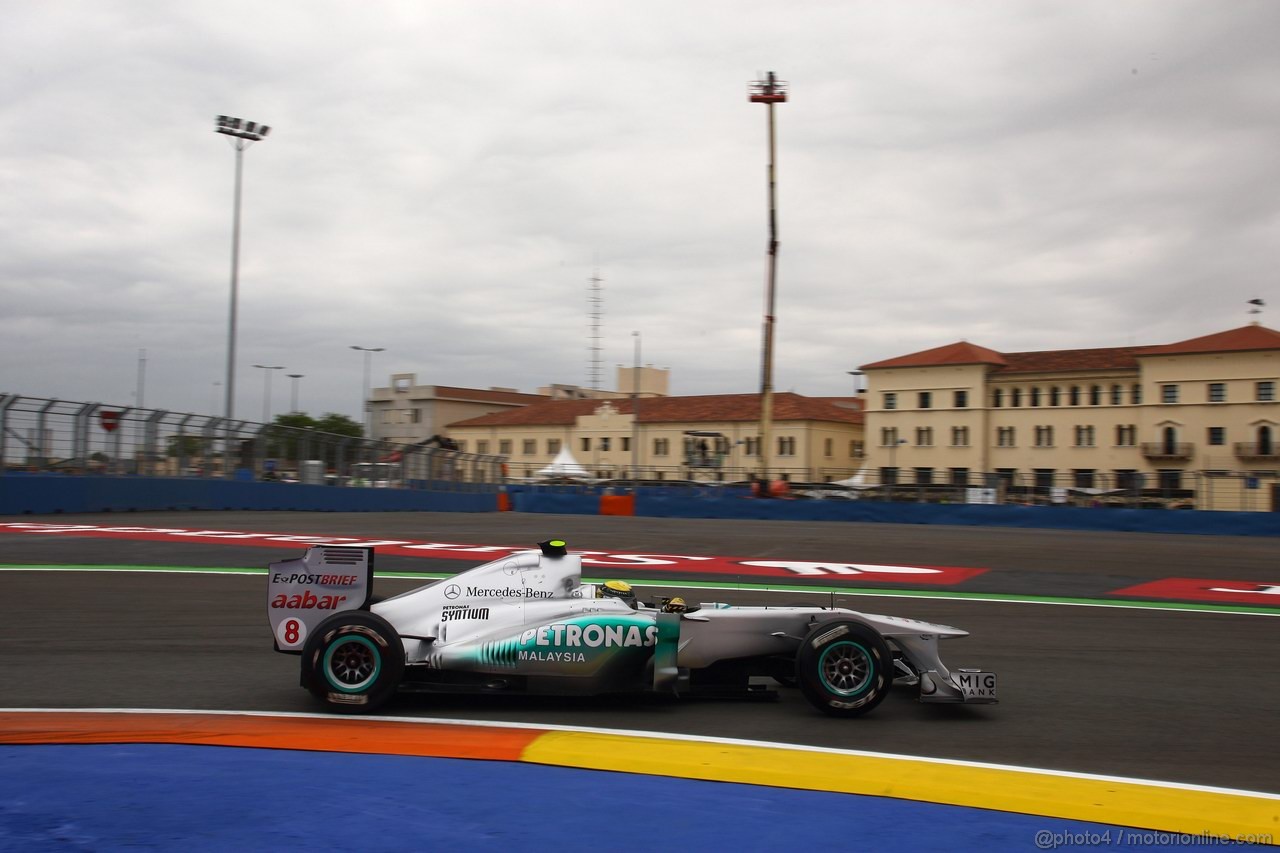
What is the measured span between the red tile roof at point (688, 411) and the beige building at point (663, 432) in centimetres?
7

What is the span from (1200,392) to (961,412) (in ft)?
45.0

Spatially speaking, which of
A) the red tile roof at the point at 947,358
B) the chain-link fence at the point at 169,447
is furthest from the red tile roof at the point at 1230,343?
the chain-link fence at the point at 169,447

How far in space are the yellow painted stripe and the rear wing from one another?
4.73 feet

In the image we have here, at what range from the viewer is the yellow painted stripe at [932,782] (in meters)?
4.30

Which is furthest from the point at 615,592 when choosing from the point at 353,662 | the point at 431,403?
the point at 431,403

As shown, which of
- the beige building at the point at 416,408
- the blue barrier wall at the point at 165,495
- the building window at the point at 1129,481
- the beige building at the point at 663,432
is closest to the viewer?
the blue barrier wall at the point at 165,495

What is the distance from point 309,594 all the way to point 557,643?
1447 millimetres

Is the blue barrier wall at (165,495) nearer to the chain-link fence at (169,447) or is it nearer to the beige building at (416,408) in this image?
the chain-link fence at (169,447)

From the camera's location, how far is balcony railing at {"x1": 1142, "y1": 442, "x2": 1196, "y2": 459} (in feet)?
196

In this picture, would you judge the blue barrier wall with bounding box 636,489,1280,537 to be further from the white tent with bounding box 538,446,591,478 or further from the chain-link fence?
the white tent with bounding box 538,446,591,478

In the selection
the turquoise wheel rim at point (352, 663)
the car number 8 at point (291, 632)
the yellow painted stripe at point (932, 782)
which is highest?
the car number 8 at point (291, 632)

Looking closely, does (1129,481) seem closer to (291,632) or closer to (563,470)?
(291,632)

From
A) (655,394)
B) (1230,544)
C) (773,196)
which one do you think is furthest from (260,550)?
(655,394)

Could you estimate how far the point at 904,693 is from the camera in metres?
6.33
